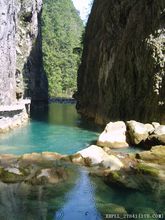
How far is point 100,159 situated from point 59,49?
9979 centimetres

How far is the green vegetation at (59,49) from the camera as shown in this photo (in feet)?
342

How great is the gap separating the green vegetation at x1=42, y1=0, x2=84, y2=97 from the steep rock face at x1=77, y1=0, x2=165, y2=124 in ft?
112

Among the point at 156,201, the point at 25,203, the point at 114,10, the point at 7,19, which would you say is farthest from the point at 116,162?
the point at 114,10

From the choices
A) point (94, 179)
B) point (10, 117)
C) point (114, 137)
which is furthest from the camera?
point (10, 117)

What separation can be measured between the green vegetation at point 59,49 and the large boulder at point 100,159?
58.4m

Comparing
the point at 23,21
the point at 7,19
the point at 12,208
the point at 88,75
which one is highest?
the point at 23,21

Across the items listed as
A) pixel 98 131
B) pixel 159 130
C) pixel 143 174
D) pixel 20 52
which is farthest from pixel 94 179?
pixel 20 52

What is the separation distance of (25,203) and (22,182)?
102 inches

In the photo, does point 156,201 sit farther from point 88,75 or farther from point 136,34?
point 88,75

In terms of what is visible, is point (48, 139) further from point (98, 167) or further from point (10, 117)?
point (98, 167)

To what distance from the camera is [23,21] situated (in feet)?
192

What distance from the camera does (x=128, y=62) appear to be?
1331 inches

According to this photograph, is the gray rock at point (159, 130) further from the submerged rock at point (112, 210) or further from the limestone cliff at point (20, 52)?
the limestone cliff at point (20, 52)

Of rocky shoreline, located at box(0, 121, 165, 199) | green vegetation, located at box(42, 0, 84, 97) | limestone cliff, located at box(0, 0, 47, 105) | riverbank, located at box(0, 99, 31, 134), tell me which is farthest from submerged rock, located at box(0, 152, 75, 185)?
green vegetation, located at box(42, 0, 84, 97)
